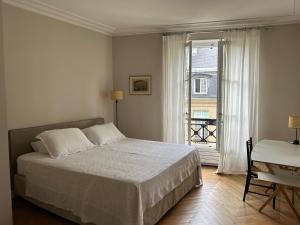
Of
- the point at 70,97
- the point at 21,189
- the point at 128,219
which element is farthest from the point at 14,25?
the point at 128,219

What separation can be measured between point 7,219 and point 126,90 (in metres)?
3.80

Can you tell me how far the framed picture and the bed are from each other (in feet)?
5.39

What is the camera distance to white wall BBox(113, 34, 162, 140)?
5.12m

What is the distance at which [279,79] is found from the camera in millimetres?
4332

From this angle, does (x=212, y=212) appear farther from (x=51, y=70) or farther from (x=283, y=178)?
(x=51, y=70)

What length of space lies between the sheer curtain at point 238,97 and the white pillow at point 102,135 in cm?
193

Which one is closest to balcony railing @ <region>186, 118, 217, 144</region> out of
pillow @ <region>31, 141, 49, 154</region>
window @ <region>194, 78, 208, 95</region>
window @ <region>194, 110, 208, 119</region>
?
window @ <region>194, 110, 208, 119</region>

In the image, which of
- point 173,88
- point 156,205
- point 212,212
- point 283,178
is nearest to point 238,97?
point 173,88

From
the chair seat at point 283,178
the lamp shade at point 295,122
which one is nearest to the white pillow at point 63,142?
the chair seat at point 283,178

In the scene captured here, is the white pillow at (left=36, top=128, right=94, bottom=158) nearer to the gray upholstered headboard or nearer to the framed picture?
the gray upholstered headboard

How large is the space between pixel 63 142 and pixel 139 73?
2.34 metres

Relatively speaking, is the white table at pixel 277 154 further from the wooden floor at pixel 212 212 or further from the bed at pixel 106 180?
the bed at pixel 106 180

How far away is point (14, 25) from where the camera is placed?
11.1ft

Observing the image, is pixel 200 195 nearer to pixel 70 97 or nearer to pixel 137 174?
pixel 137 174
